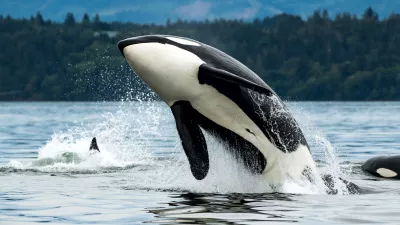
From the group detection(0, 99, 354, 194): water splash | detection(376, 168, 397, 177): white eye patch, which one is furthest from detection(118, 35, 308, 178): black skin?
detection(376, 168, 397, 177): white eye patch

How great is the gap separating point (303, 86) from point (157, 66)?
398 feet

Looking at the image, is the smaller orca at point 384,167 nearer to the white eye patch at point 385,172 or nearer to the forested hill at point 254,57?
the white eye patch at point 385,172

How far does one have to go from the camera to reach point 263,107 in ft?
38.8

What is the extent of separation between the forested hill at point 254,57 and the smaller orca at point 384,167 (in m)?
97.7

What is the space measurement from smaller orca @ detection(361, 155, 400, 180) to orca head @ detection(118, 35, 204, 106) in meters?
5.57

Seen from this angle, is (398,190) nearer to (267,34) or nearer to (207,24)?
(267,34)

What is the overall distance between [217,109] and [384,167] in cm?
576

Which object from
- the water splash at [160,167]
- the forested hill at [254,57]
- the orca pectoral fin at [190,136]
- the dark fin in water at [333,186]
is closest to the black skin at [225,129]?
the orca pectoral fin at [190,136]

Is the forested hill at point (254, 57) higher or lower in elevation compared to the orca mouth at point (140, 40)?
higher

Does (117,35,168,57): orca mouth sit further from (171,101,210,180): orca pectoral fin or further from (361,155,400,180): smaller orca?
(361,155,400,180): smaller orca

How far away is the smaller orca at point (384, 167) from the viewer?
16.0 metres

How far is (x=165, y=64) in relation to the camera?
38.3ft

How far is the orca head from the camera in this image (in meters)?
11.6

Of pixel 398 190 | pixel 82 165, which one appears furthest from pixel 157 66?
pixel 82 165
